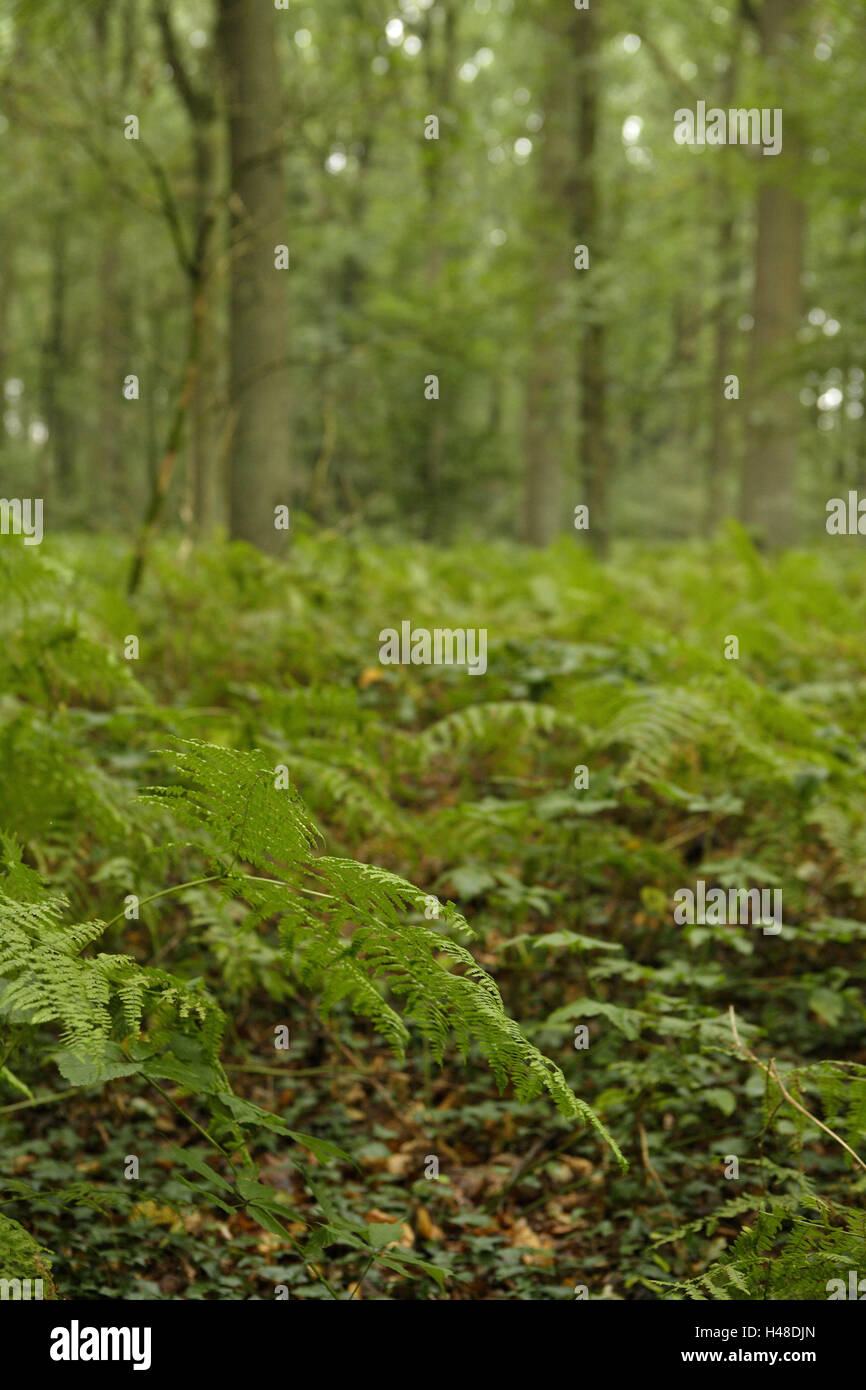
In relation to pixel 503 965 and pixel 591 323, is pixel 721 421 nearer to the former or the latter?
pixel 591 323

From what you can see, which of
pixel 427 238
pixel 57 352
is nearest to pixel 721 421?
pixel 427 238

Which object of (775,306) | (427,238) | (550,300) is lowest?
(550,300)

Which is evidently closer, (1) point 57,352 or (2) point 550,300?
(2) point 550,300

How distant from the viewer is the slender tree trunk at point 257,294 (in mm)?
8242

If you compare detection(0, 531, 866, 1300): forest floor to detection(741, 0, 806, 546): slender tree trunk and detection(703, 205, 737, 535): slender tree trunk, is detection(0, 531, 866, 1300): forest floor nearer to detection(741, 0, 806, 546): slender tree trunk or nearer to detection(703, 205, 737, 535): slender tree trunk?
detection(741, 0, 806, 546): slender tree trunk

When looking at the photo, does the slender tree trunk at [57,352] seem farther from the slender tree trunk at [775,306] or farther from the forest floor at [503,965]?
the forest floor at [503,965]

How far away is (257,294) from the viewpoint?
28.1ft

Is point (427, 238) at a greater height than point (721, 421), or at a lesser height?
lesser

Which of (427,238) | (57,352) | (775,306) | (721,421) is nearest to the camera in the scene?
(775,306)

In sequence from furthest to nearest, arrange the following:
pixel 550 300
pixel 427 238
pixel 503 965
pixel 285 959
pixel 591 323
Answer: pixel 427 238 → pixel 550 300 → pixel 591 323 → pixel 503 965 → pixel 285 959

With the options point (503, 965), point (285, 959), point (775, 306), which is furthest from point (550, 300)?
point (285, 959)

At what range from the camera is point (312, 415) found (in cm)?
2348
